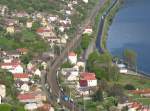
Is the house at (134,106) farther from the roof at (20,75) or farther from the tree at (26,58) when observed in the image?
the tree at (26,58)

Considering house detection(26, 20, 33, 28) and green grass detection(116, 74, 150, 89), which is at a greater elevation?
house detection(26, 20, 33, 28)

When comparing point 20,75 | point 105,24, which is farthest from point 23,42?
point 105,24

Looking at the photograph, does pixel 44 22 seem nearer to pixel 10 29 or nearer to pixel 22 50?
pixel 10 29

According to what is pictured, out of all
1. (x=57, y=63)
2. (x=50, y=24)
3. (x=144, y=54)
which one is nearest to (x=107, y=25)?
(x=50, y=24)

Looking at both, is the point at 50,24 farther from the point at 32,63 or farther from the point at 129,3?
the point at 129,3

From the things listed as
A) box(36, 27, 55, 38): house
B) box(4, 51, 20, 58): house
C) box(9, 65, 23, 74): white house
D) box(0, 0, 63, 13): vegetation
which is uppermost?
box(0, 0, 63, 13): vegetation

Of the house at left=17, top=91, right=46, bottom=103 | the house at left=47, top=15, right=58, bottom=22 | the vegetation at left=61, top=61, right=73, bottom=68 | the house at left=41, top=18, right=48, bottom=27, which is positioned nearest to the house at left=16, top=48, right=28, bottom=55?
the vegetation at left=61, top=61, right=73, bottom=68

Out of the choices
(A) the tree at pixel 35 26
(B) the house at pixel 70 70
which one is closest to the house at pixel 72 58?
(B) the house at pixel 70 70

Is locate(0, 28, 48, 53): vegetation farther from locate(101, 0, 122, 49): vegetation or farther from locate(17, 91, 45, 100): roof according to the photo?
locate(17, 91, 45, 100): roof
